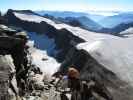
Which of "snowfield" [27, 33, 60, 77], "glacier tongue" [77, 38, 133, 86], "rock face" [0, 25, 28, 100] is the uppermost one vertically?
"rock face" [0, 25, 28, 100]

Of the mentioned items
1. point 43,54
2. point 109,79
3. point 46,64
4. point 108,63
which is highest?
point 108,63

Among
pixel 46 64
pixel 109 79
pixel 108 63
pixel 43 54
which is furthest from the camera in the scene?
pixel 43 54

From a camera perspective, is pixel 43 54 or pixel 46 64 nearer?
pixel 46 64

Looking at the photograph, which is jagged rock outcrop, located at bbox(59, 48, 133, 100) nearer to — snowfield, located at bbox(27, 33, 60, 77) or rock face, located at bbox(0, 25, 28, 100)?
rock face, located at bbox(0, 25, 28, 100)

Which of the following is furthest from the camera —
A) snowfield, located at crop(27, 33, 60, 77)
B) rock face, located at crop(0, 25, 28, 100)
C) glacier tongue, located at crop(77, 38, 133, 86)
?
snowfield, located at crop(27, 33, 60, 77)

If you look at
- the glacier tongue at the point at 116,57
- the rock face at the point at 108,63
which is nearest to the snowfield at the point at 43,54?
the rock face at the point at 108,63

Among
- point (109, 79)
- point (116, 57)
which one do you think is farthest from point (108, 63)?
point (109, 79)

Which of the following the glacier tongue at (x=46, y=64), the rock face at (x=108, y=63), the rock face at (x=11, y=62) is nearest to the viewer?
the rock face at (x=11, y=62)

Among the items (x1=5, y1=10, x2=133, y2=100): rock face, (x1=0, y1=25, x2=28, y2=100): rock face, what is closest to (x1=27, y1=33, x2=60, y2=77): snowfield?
(x1=5, y1=10, x2=133, y2=100): rock face

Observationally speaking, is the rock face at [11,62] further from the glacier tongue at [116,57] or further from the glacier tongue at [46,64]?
the glacier tongue at [46,64]

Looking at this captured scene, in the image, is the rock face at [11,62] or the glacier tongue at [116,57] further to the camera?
the glacier tongue at [116,57]

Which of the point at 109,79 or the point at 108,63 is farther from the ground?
the point at 108,63

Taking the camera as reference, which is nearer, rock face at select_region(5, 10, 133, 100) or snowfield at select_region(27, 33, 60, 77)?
rock face at select_region(5, 10, 133, 100)

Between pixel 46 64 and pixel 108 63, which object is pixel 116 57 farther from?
pixel 46 64
